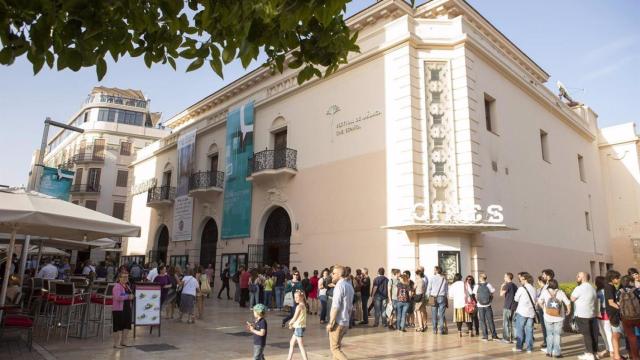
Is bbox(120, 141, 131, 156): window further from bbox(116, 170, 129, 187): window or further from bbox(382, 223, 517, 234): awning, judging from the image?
bbox(382, 223, 517, 234): awning

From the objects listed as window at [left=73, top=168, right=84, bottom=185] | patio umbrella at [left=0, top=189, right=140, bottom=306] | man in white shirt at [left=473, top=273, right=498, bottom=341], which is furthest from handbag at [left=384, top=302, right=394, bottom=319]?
window at [left=73, top=168, right=84, bottom=185]

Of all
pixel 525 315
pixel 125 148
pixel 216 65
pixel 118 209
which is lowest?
pixel 525 315

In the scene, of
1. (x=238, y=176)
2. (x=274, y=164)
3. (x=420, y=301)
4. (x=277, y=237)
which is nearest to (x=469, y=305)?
(x=420, y=301)

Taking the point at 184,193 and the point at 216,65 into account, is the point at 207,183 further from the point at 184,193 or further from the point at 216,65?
the point at 216,65

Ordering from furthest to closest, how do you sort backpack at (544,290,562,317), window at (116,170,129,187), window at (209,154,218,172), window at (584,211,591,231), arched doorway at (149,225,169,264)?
window at (116,170,129,187)
arched doorway at (149,225,169,264)
window at (209,154,218,172)
window at (584,211,591,231)
backpack at (544,290,562,317)

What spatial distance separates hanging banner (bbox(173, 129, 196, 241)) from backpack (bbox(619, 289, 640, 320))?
20524mm

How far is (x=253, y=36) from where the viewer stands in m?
3.90

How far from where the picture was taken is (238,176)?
21.5 meters

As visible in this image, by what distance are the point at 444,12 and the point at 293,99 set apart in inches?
273

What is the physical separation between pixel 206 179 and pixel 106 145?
953 inches

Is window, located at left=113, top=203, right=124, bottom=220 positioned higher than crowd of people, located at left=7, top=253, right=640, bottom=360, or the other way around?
window, located at left=113, top=203, right=124, bottom=220

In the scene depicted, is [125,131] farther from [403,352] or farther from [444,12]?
[403,352]

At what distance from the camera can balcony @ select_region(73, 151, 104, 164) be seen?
4202cm

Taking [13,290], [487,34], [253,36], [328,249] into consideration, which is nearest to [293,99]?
[328,249]
